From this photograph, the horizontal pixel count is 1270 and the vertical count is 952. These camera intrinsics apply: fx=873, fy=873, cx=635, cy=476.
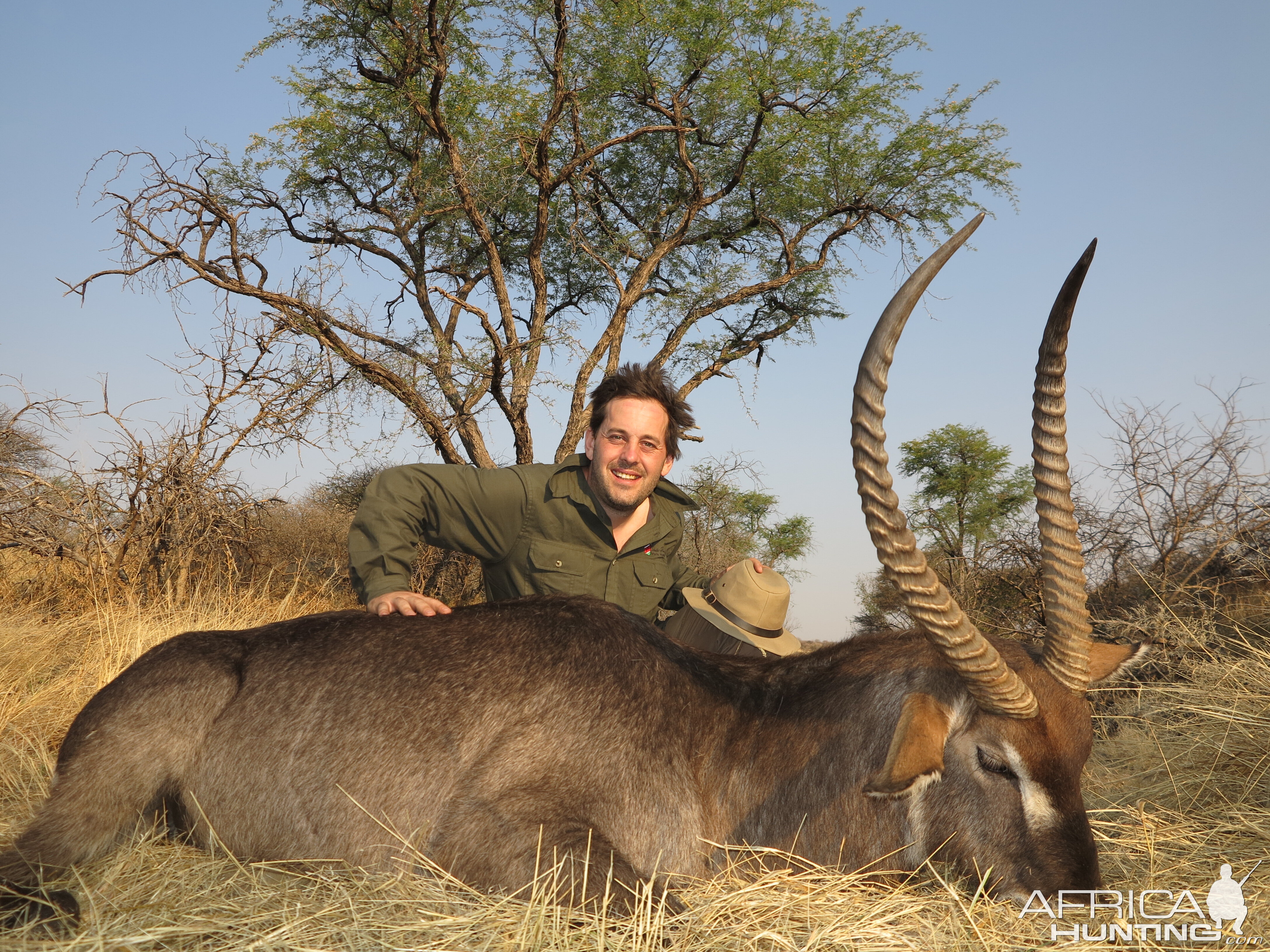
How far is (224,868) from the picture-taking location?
123 inches

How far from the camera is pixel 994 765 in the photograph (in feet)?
9.23

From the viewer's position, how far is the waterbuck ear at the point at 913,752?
8.55ft

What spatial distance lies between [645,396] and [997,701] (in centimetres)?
302

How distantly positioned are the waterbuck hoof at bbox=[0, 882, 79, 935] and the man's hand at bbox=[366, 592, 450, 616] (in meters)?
1.40

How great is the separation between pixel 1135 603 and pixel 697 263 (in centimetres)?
1402

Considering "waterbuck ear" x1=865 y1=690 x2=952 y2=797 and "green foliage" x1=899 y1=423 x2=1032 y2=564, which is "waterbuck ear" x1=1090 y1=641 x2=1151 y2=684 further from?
"green foliage" x1=899 y1=423 x2=1032 y2=564

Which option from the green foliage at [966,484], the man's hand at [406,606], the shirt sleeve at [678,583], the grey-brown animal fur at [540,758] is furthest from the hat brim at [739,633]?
the green foliage at [966,484]

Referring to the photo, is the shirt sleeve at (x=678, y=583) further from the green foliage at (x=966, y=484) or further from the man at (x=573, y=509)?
the green foliage at (x=966, y=484)

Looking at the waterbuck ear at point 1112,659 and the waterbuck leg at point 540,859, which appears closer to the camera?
the waterbuck leg at point 540,859

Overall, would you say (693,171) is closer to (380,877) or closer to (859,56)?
(859,56)

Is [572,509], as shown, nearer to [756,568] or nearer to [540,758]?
[756,568]

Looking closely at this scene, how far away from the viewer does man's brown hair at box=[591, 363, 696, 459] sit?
533cm

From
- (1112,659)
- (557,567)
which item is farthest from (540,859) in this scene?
(557,567)

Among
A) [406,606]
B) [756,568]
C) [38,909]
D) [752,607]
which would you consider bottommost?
[38,909]
